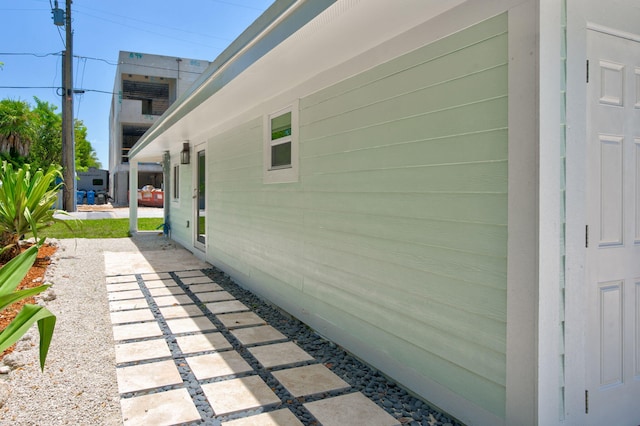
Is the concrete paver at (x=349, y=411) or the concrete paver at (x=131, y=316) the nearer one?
the concrete paver at (x=349, y=411)

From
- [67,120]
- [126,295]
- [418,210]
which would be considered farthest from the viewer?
[67,120]

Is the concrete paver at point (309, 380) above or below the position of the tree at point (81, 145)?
below

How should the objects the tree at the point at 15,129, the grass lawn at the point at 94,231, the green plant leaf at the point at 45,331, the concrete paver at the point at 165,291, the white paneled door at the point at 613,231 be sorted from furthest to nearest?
the tree at the point at 15,129 < the grass lawn at the point at 94,231 < the concrete paver at the point at 165,291 < the white paneled door at the point at 613,231 < the green plant leaf at the point at 45,331

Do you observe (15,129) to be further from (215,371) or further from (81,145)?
(215,371)

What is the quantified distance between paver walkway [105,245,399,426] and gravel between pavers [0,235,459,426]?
0.08 metres

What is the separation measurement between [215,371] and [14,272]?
132cm

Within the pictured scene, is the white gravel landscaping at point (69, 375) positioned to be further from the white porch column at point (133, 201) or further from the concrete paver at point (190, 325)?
the white porch column at point (133, 201)

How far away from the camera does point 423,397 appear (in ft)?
7.98

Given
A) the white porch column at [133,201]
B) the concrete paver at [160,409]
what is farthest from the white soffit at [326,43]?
the white porch column at [133,201]

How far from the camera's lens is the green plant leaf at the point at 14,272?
2.03m

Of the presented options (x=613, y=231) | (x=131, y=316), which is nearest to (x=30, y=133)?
(x=131, y=316)

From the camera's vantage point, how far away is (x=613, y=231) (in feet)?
6.63

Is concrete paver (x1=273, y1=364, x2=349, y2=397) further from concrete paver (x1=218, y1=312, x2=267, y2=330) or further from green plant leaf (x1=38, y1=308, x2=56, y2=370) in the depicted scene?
green plant leaf (x1=38, y1=308, x2=56, y2=370)

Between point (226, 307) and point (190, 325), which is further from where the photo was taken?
point (226, 307)
